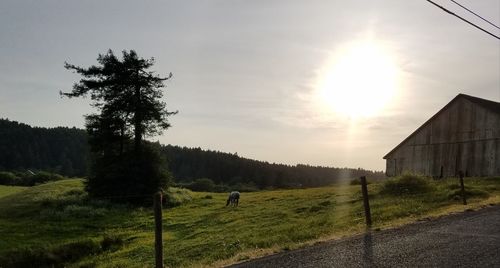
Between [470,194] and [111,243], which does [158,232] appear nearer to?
[111,243]

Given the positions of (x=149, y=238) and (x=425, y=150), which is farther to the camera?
(x=425, y=150)

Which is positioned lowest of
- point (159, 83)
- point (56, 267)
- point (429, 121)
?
point (56, 267)

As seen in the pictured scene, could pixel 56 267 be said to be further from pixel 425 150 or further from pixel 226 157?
pixel 226 157

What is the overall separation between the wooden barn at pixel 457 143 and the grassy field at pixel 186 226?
6823 mm

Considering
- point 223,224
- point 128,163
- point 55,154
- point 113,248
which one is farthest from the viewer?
point 55,154

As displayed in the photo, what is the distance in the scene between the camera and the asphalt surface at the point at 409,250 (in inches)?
411

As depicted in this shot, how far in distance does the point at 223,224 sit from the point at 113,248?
657 cm

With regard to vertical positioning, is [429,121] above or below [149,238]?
above

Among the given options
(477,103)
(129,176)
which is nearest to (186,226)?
(129,176)

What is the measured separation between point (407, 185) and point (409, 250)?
2372cm

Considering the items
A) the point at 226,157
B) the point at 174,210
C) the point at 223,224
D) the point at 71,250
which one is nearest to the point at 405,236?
the point at 223,224

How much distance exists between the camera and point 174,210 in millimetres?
42906

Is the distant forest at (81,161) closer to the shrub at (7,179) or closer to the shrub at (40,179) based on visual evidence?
the shrub at (7,179)

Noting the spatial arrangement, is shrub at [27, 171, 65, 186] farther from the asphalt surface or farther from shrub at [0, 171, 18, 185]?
the asphalt surface
